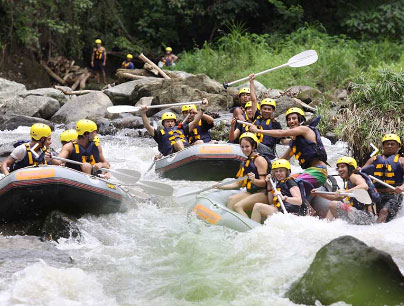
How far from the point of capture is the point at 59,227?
21.7ft

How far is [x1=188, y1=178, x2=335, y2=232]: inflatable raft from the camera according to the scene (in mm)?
6348

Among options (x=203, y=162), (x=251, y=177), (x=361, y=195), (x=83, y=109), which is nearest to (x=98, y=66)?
(x=83, y=109)

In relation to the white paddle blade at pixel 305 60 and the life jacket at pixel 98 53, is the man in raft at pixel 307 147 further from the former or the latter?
the life jacket at pixel 98 53

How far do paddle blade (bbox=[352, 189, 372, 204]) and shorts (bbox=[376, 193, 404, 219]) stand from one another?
695 millimetres

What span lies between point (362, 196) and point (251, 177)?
1.12 m

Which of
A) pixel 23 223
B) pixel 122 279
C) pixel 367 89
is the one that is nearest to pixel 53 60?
pixel 367 89

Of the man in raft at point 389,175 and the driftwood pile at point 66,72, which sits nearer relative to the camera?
the man in raft at point 389,175

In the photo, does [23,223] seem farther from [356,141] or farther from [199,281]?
[356,141]

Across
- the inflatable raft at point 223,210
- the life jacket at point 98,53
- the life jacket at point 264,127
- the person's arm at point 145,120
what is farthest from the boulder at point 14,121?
the inflatable raft at point 223,210

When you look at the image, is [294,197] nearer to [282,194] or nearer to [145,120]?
[282,194]

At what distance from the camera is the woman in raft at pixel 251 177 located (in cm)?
671

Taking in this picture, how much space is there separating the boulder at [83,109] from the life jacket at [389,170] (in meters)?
8.19

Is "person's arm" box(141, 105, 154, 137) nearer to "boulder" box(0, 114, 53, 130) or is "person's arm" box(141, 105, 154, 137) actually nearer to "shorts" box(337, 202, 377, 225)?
"shorts" box(337, 202, 377, 225)

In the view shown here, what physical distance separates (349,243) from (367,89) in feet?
17.8
